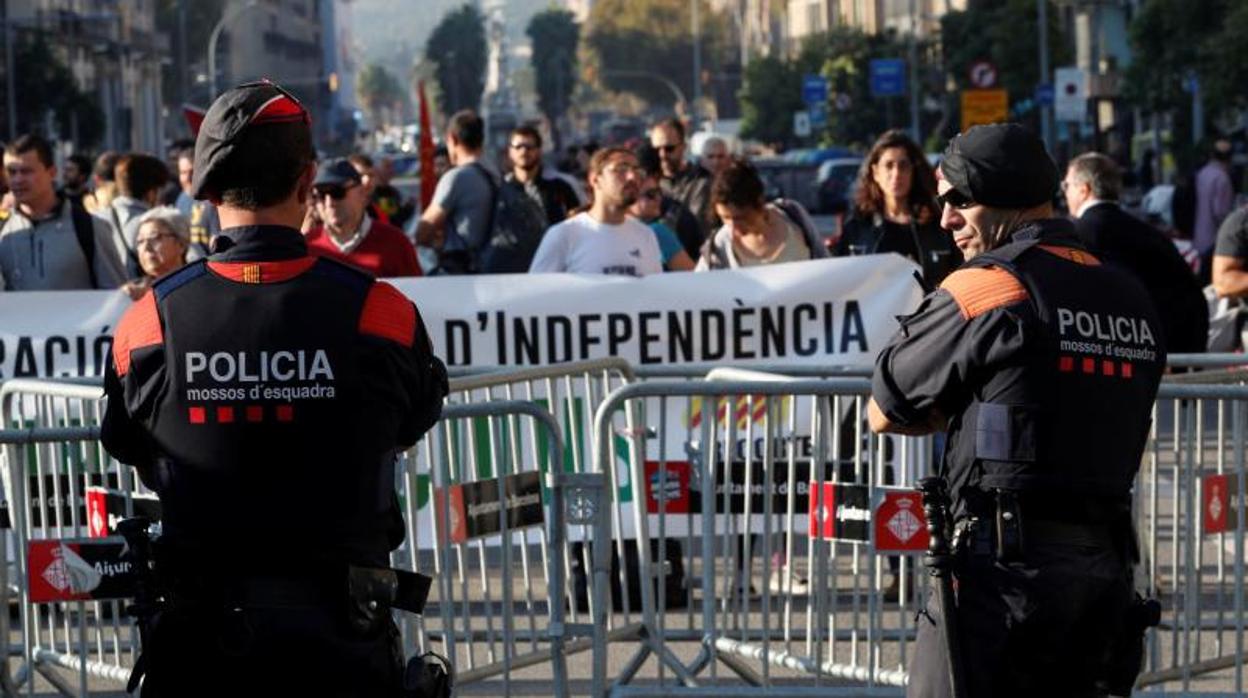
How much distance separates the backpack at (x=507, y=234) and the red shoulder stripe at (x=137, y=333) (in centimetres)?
871

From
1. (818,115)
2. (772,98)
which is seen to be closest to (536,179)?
(818,115)

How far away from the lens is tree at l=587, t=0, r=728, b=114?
148 m

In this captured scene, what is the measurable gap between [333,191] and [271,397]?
6.43 m

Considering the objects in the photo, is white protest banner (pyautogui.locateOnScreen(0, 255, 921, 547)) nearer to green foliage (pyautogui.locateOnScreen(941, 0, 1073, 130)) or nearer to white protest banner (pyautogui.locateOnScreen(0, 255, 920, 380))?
white protest banner (pyautogui.locateOnScreen(0, 255, 920, 380))

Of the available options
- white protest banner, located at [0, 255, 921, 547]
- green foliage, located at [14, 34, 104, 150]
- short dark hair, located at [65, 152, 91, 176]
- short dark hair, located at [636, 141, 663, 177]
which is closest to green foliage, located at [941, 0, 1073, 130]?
green foliage, located at [14, 34, 104, 150]

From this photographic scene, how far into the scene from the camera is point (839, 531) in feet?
22.7

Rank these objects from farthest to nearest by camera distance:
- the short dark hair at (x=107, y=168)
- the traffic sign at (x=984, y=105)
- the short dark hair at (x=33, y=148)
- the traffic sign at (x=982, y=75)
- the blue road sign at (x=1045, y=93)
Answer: the blue road sign at (x=1045, y=93), the traffic sign at (x=982, y=75), the traffic sign at (x=984, y=105), the short dark hair at (x=107, y=168), the short dark hair at (x=33, y=148)

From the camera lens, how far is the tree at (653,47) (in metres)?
148

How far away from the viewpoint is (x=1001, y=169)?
497cm

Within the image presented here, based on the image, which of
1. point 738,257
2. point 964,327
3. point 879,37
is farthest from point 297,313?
point 879,37

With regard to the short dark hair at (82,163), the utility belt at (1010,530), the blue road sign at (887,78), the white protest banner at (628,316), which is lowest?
the utility belt at (1010,530)

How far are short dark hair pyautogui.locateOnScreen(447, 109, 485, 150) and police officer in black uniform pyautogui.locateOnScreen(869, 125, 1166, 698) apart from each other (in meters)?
8.53

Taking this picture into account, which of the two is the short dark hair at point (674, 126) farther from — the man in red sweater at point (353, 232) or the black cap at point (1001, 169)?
the black cap at point (1001, 169)

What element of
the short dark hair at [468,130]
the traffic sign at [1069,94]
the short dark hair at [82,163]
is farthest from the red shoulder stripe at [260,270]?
the traffic sign at [1069,94]
